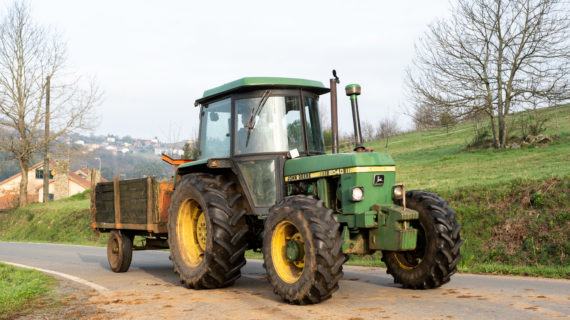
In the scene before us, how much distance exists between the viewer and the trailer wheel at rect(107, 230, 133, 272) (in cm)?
1070

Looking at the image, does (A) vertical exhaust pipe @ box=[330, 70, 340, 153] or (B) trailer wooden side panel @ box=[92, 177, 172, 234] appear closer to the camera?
(A) vertical exhaust pipe @ box=[330, 70, 340, 153]

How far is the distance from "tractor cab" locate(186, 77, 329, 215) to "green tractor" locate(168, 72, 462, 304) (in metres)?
0.01

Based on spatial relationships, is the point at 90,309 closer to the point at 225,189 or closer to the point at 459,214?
the point at 225,189

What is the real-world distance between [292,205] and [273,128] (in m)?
1.68

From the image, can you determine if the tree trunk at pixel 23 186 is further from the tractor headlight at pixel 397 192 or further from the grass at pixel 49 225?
the tractor headlight at pixel 397 192

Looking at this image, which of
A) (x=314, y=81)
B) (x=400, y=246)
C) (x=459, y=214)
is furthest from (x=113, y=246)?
(x=459, y=214)

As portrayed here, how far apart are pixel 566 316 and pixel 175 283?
5502 millimetres

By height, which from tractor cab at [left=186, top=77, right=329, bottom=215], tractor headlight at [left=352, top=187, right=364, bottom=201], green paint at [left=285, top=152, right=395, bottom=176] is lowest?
tractor headlight at [left=352, top=187, right=364, bottom=201]

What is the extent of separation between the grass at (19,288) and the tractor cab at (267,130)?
10.3 feet

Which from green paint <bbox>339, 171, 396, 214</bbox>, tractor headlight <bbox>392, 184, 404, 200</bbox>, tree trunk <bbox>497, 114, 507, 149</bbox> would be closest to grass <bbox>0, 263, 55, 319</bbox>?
green paint <bbox>339, 171, 396, 214</bbox>

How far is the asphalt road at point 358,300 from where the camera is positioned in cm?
606

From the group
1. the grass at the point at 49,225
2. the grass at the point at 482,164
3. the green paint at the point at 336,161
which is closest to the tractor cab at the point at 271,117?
the green paint at the point at 336,161

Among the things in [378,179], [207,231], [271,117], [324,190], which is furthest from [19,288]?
[378,179]

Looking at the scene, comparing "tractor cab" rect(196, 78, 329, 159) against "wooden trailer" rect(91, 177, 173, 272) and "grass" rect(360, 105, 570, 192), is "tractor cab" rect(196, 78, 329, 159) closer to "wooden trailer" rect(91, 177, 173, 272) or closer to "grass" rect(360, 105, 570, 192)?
"wooden trailer" rect(91, 177, 173, 272)
